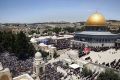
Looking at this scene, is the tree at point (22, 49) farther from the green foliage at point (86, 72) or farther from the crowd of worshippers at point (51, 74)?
the green foliage at point (86, 72)

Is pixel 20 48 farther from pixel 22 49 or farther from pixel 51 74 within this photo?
pixel 51 74

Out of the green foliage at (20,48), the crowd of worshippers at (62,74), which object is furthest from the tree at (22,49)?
the crowd of worshippers at (62,74)

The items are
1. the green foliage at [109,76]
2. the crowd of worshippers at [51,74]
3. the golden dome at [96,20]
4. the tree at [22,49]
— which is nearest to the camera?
the green foliage at [109,76]

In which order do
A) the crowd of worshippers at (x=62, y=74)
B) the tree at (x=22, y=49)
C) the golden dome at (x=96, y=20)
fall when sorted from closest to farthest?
1. the crowd of worshippers at (x=62, y=74)
2. the tree at (x=22, y=49)
3. the golden dome at (x=96, y=20)

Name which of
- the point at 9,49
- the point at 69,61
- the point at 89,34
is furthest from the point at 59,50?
the point at 69,61

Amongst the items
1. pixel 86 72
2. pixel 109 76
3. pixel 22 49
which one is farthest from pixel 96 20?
pixel 109 76

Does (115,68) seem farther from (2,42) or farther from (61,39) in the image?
(61,39)

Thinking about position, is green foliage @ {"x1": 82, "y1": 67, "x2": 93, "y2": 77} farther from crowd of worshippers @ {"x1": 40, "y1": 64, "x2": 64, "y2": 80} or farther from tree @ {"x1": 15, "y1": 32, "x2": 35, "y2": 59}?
tree @ {"x1": 15, "y1": 32, "x2": 35, "y2": 59}

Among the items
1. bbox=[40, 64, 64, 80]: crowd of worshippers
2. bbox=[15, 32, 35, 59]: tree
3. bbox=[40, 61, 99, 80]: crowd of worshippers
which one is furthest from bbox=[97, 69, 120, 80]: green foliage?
bbox=[15, 32, 35, 59]: tree
